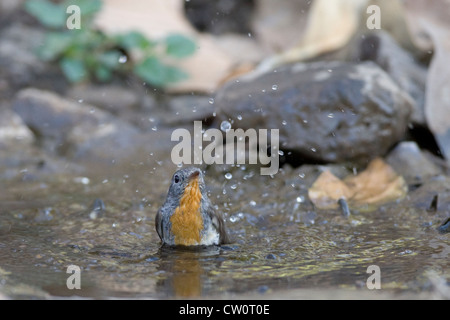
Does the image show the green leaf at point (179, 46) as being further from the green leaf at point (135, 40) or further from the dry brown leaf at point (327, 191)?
the dry brown leaf at point (327, 191)

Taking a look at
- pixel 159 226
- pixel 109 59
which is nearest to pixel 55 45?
pixel 109 59

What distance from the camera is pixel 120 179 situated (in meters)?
6.24

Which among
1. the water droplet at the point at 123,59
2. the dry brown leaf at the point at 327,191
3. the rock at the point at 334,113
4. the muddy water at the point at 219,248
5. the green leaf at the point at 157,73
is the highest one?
the water droplet at the point at 123,59

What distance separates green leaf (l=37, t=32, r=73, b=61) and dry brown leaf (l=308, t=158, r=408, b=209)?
4261mm

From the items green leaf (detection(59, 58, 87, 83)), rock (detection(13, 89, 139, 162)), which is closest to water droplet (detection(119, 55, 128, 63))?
green leaf (detection(59, 58, 87, 83))

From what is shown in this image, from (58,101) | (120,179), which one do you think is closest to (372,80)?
(120,179)

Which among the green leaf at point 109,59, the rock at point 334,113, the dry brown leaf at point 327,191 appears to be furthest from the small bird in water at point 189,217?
the green leaf at point 109,59

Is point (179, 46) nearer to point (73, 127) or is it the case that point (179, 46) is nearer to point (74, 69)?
point (74, 69)

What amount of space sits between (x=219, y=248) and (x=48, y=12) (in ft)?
17.8

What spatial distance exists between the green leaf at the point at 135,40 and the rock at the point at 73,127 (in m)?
1.01

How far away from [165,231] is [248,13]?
6.03 metres

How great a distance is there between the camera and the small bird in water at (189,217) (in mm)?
4305
